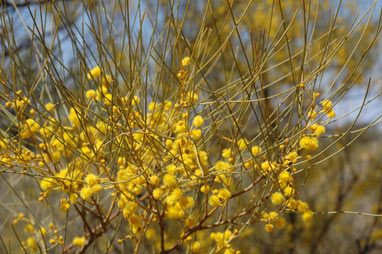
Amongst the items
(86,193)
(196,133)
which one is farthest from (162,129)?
(86,193)

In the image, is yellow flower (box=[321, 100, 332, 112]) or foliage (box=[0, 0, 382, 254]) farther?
yellow flower (box=[321, 100, 332, 112])

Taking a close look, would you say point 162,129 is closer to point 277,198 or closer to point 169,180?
point 169,180

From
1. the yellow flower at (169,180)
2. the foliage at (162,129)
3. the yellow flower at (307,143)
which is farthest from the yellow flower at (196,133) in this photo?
the yellow flower at (307,143)

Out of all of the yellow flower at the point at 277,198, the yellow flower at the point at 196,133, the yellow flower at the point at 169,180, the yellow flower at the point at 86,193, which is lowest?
the yellow flower at the point at 277,198

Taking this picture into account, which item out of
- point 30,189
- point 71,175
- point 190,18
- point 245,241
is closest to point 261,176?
point 71,175

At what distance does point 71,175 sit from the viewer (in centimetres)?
88

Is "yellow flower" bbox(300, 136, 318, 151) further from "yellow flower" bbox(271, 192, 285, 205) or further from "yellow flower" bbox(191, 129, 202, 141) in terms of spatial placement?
→ "yellow flower" bbox(191, 129, 202, 141)

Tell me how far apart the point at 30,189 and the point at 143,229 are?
132cm

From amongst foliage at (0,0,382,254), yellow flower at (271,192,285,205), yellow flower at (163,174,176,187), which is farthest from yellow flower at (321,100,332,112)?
yellow flower at (163,174,176,187)

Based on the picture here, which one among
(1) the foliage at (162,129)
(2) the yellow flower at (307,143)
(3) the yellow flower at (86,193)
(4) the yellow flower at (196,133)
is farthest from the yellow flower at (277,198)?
(3) the yellow flower at (86,193)

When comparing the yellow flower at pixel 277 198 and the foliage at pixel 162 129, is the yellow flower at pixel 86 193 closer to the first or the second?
the foliage at pixel 162 129

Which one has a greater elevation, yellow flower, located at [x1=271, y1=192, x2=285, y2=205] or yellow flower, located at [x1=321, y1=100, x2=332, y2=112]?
yellow flower, located at [x1=321, y1=100, x2=332, y2=112]

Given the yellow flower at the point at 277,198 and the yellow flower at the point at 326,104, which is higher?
the yellow flower at the point at 326,104

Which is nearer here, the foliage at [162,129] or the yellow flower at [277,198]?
the foliage at [162,129]
